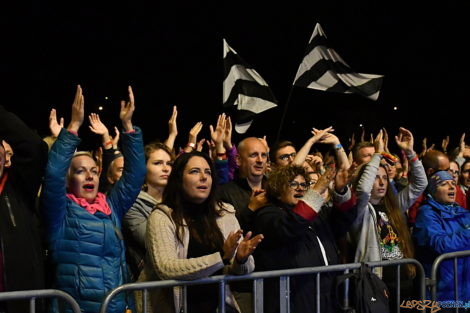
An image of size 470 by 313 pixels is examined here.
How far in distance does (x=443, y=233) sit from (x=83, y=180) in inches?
129

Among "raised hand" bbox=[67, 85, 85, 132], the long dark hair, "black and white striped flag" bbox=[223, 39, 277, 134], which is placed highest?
"black and white striped flag" bbox=[223, 39, 277, 134]

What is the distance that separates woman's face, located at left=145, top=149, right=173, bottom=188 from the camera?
5559 mm

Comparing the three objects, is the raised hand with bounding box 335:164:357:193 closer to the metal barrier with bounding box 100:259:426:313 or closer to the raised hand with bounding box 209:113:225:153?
the metal barrier with bounding box 100:259:426:313

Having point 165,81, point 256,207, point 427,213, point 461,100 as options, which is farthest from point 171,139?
point 461,100

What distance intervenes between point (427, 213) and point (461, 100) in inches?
617

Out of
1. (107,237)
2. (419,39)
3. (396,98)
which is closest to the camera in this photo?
(107,237)

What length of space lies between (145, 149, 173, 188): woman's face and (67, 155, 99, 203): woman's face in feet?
2.72

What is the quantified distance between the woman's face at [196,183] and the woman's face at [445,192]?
283 centimetres

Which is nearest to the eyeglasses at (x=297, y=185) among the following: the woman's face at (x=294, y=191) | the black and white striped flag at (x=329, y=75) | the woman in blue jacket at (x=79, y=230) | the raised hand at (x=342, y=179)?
the woman's face at (x=294, y=191)

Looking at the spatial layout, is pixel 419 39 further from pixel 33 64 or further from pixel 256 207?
pixel 256 207

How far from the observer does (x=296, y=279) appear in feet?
15.7

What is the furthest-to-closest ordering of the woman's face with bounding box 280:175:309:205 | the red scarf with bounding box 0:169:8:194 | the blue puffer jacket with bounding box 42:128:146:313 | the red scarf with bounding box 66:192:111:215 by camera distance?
the woman's face with bounding box 280:175:309:205 → the red scarf with bounding box 66:192:111:215 → the blue puffer jacket with bounding box 42:128:146:313 → the red scarf with bounding box 0:169:8:194

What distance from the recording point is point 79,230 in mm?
4430

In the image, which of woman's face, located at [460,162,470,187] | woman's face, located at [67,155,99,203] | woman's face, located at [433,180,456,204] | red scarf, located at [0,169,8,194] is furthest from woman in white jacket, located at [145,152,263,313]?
woman's face, located at [460,162,470,187]
